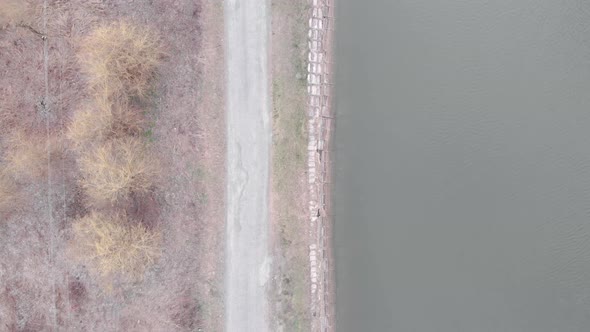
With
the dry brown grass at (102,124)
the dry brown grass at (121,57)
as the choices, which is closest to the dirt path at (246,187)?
the dry brown grass at (121,57)

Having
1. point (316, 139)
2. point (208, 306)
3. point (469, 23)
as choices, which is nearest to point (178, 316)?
point (208, 306)

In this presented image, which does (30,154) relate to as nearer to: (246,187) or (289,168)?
(246,187)

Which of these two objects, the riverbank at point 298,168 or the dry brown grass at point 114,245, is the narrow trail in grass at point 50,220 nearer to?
the dry brown grass at point 114,245

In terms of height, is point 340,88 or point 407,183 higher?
point 340,88

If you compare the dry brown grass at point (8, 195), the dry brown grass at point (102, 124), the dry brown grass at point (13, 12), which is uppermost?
the dry brown grass at point (13, 12)

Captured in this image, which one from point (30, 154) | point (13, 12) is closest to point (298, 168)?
point (30, 154)

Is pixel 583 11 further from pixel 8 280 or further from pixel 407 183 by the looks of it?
pixel 8 280
